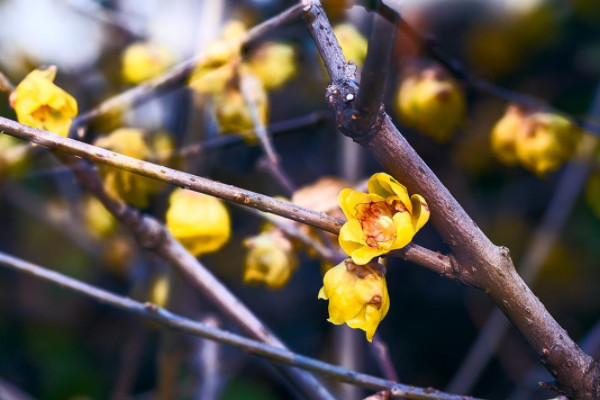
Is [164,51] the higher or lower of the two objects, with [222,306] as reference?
higher

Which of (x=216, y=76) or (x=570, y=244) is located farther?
(x=570, y=244)

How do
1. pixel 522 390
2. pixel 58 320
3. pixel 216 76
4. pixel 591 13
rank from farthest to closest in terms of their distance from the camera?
pixel 58 320 < pixel 591 13 < pixel 522 390 < pixel 216 76

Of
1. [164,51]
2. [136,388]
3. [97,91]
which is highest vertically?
[97,91]

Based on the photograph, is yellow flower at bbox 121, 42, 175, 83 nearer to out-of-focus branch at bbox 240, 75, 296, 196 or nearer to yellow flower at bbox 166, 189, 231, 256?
out-of-focus branch at bbox 240, 75, 296, 196

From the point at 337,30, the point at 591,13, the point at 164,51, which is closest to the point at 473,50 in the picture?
the point at 591,13

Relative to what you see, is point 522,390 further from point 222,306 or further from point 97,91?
point 97,91

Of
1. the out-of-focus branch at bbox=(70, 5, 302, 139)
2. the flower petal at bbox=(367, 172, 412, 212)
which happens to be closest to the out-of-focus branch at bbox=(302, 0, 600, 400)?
the flower petal at bbox=(367, 172, 412, 212)

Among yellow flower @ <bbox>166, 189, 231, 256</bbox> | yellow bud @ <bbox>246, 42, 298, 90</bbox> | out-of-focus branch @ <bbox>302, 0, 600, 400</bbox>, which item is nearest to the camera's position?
out-of-focus branch @ <bbox>302, 0, 600, 400</bbox>
